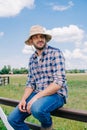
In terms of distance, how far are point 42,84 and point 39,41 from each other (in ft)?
1.77

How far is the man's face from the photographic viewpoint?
4625mm

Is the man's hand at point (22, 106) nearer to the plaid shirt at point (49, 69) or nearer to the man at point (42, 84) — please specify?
the man at point (42, 84)

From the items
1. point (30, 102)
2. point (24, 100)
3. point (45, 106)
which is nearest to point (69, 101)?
point (24, 100)

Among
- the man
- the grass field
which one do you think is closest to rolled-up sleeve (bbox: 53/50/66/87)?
the man

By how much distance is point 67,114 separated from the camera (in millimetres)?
4441

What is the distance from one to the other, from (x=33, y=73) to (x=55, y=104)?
602 millimetres

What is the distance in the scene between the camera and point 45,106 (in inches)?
167

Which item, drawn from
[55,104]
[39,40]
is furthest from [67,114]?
[39,40]

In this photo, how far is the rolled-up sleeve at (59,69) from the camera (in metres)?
4.33

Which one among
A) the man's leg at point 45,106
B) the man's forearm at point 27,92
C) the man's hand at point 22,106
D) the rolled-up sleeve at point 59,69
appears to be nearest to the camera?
the man's leg at point 45,106

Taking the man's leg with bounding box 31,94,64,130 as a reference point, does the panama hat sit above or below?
above

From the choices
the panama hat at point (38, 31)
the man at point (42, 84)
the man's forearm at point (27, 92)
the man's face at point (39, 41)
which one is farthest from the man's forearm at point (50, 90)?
the panama hat at point (38, 31)

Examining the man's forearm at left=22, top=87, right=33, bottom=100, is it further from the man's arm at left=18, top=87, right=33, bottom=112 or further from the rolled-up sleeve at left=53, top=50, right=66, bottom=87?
the rolled-up sleeve at left=53, top=50, right=66, bottom=87

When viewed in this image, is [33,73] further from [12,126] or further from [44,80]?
[12,126]
